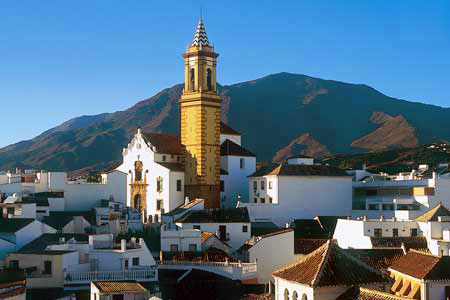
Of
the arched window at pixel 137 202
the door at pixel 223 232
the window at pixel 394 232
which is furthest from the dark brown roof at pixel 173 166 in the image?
the window at pixel 394 232

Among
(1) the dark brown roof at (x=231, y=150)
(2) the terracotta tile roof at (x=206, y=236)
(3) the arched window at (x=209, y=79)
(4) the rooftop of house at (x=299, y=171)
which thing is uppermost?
(3) the arched window at (x=209, y=79)

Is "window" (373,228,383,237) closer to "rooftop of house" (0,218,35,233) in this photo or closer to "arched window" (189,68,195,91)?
"arched window" (189,68,195,91)

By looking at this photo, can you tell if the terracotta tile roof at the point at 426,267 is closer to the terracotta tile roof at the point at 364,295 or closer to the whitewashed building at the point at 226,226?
the terracotta tile roof at the point at 364,295

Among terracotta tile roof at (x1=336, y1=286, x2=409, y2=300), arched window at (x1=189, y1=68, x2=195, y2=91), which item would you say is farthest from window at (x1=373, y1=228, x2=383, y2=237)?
terracotta tile roof at (x1=336, y1=286, x2=409, y2=300)

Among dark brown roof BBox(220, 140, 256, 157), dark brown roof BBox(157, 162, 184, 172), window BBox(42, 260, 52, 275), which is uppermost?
dark brown roof BBox(220, 140, 256, 157)

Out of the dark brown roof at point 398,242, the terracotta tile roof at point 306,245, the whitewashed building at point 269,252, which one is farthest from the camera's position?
the terracotta tile roof at point 306,245

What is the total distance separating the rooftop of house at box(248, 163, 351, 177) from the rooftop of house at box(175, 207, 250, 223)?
334 inches

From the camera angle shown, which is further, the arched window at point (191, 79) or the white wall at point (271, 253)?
the arched window at point (191, 79)

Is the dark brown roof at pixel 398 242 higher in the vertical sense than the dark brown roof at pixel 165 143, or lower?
lower

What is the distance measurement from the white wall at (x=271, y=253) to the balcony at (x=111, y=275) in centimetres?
743

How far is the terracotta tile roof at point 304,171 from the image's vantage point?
54.9 metres

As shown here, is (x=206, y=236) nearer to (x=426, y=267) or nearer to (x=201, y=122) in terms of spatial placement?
(x=201, y=122)

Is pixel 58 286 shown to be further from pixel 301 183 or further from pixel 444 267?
pixel 301 183

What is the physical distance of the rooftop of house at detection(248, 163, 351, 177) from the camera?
54969 mm
